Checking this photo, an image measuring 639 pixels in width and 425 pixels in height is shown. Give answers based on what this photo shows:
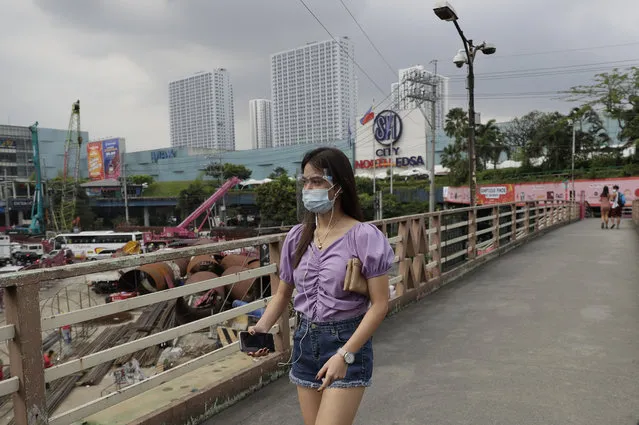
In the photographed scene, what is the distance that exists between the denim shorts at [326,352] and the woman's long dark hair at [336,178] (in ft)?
1.08

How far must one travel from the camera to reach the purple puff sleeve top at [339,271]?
6.66 ft

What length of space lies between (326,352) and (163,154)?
127 meters

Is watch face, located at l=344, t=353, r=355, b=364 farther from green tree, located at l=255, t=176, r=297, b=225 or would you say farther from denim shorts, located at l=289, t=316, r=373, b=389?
green tree, located at l=255, t=176, r=297, b=225

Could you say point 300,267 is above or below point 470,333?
above

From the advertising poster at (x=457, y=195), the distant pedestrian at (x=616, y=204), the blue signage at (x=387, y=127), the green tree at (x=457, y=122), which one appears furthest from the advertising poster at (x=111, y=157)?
the distant pedestrian at (x=616, y=204)

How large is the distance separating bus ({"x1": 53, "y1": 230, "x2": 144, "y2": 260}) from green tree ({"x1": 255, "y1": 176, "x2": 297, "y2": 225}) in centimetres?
2123

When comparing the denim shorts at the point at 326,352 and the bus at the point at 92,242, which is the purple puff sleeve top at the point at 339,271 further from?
the bus at the point at 92,242

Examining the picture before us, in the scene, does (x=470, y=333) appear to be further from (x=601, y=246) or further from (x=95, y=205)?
(x=95, y=205)

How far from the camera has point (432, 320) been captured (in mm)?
5992

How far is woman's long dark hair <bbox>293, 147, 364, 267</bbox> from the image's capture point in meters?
2.19

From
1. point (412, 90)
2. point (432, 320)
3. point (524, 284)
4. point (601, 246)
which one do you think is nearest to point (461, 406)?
point (432, 320)

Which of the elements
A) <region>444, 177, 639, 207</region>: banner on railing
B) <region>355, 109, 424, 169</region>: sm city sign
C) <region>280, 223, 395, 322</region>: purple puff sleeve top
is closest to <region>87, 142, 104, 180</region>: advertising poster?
<region>355, 109, 424, 169</region>: sm city sign

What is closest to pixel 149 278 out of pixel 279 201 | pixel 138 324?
pixel 138 324

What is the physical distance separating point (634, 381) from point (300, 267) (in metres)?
3.23
